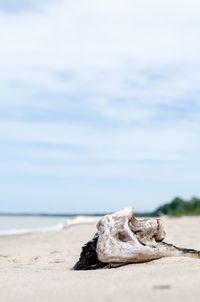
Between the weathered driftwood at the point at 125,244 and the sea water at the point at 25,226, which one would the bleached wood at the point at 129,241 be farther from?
the sea water at the point at 25,226

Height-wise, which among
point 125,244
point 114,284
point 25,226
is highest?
point 25,226

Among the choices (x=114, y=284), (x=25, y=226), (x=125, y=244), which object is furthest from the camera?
(x=25, y=226)

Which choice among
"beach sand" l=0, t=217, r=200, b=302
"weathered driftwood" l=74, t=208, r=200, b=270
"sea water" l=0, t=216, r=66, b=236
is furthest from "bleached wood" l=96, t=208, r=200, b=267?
"sea water" l=0, t=216, r=66, b=236

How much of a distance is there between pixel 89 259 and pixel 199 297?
294 centimetres

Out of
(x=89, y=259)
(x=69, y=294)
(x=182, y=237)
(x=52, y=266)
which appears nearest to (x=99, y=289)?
(x=69, y=294)

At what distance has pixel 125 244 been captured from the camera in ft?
21.9

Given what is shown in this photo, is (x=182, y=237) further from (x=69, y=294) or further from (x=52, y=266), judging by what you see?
(x=69, y=294)

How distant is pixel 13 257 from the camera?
9.73m

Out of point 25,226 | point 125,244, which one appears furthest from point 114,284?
point 25,226

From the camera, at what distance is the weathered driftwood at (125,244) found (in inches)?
261

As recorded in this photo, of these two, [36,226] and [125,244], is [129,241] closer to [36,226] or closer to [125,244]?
[125,244]

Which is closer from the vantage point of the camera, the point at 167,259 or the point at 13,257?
the point at 167,259

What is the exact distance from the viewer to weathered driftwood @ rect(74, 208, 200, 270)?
6.62 meters

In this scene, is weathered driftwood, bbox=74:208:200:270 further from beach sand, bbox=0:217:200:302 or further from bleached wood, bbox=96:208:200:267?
beach sand, bbox=0:217:200:302
